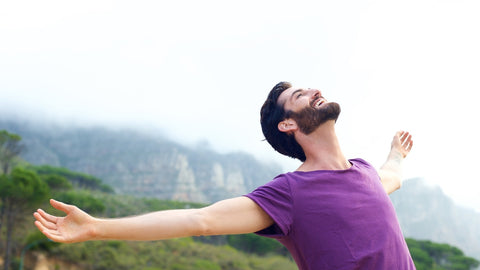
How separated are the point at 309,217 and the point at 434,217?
334 ft

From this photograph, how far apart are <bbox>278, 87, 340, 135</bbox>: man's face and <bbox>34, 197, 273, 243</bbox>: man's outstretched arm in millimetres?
520

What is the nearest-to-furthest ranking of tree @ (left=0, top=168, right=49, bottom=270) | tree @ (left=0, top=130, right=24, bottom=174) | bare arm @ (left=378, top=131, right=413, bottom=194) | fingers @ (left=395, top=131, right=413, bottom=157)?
bare arm @ (left=378, top=131, right=413, bottom=194) → fingers @ (left=395, top=131, right=413, bottom=157) → tree @ (left=0, top=168, right=49, bottom=270) → tree @ (left=0, top=130, right=24, bottom=174)

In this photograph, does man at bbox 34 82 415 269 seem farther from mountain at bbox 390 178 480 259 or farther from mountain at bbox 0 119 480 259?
mountain at bbox 390 178 480 259

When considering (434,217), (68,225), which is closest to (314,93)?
(68,225)

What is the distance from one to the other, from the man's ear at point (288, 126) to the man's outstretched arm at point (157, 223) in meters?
0.47

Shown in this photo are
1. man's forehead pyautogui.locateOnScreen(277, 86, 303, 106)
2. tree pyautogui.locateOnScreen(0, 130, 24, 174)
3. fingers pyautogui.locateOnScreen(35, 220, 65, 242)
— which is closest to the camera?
fingers pyautogui.locateOnScreen(35, 220, 65, 242)

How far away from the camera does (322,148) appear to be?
8.07ft

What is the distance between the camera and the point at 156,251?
36.7 meters

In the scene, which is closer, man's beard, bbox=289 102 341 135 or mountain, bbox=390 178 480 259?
man's beard, bbox=289 102 341 135

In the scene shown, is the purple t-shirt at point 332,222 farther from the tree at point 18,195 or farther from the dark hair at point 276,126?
the tree at point 18,195

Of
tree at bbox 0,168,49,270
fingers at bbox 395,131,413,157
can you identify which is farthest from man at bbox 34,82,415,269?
tree at bbox 0,168,49,270

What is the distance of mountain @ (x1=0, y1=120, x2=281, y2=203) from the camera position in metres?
82.6

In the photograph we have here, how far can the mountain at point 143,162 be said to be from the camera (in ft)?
271

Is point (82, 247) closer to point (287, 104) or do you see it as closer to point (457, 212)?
point (287, 104)
